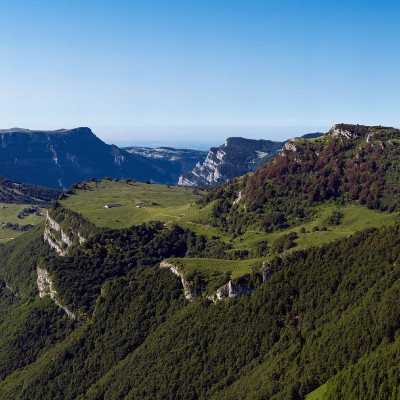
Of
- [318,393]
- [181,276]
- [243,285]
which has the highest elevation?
[243,285]

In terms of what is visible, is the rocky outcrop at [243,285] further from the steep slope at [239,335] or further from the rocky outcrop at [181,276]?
the rocky outcrop at [181,276]

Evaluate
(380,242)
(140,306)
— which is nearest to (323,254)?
(380,242)

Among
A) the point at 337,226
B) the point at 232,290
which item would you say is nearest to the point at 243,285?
the point at 232,290

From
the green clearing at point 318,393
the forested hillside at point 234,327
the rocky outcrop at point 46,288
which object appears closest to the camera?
the green clearing at point 318,393

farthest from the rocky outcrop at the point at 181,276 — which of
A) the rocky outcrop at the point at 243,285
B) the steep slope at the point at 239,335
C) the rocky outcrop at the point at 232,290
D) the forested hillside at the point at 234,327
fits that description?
the rocky outcrop at the point at 243,285

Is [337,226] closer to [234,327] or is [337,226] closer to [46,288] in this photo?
[234,327]
